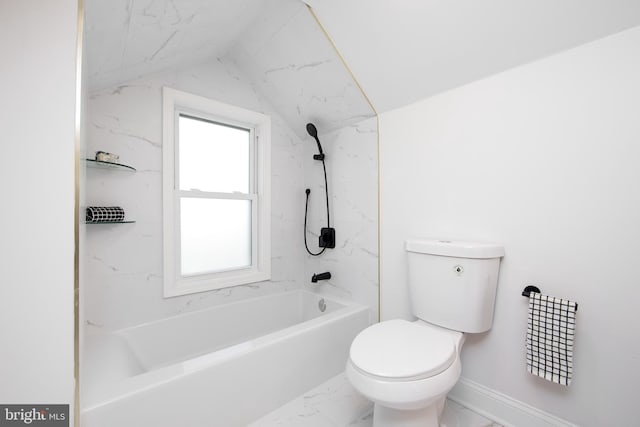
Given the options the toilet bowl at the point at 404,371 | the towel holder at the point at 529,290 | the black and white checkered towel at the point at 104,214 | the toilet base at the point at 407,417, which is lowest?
the toilet base at the point at 407,417

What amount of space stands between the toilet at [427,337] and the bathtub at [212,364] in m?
0.44

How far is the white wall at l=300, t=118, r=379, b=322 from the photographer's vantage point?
182 cm

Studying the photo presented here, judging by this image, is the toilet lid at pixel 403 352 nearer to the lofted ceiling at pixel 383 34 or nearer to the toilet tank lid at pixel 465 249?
the toilet tank lid at pixel 465 249

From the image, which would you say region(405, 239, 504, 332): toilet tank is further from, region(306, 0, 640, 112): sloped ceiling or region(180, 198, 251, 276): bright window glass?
region(180, 198, 251, 276): bright window glass

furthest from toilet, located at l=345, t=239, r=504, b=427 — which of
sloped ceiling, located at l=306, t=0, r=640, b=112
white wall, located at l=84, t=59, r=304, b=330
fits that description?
white wall, located at l=84, t=59, r=304, b=330

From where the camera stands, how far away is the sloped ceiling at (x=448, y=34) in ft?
3.30

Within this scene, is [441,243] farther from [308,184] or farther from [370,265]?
[308,184]

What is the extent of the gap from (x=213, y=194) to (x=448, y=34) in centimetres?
165

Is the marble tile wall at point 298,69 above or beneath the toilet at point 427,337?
above

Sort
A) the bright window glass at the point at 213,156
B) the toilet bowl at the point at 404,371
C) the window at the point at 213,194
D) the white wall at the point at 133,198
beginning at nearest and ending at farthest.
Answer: the toilet bowl at the point at 404,371
the white wall at the point at 133,198
the window at the point at 213,194
the bright window glass at the point at 213,156

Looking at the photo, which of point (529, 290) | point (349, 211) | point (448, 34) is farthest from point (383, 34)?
point (529, 290)

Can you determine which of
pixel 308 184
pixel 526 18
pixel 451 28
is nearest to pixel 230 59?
pixel 308 184

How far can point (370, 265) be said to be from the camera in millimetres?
1829

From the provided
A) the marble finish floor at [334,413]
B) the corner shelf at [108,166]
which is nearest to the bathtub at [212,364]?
the marble finish floor at [334,413]
